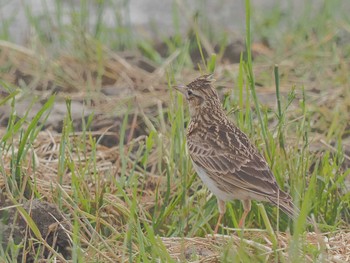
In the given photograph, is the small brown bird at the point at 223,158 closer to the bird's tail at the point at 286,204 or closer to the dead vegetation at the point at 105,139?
the bird's tail at the point at 286,204

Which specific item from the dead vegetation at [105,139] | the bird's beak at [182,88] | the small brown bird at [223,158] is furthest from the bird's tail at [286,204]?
the bird's beak at [182,88]

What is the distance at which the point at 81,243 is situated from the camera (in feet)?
18.3

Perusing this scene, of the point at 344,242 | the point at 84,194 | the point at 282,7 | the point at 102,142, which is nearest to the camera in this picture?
the point at 344,242

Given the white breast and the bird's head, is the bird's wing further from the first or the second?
the bird's head

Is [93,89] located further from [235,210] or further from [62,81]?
[235,210]

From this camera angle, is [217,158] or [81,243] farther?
[217,158]

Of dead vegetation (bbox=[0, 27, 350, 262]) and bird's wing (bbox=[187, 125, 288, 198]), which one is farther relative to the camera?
bird's wing (bbox=[187, 125, 288, 198])

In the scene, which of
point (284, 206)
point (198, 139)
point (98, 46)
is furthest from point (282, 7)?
point (284, 206)

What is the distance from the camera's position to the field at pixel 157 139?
17.8 feet

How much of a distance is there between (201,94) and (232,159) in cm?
68

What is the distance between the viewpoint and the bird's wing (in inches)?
227

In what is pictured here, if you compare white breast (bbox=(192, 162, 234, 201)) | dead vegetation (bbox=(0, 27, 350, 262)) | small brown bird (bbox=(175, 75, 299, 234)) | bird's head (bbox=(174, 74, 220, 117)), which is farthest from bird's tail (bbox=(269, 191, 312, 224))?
bird's head (bbox=(174, 74, 220, 117))

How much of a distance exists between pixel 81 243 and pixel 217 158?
3.12ft

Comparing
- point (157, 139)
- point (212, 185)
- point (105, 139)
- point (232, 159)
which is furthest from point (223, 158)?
point (105, 139)
